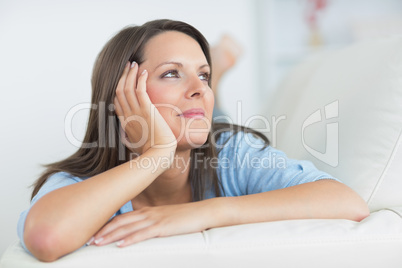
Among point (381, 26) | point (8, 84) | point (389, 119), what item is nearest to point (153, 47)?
point (389, 119)

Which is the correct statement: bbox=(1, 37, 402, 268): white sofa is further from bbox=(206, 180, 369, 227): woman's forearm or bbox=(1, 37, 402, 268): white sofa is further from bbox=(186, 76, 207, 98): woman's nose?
bbox=(186, 76, 207, 98): woman's nose

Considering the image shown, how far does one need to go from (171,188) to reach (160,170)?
0.37 m

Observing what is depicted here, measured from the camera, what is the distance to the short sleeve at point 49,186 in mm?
898

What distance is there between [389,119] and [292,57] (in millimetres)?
2516

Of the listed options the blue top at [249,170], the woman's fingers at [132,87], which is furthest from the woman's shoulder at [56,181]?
the woman's fingers at [132,87]

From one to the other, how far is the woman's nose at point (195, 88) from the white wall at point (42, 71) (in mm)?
1521

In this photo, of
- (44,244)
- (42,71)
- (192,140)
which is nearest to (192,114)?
(192,140)

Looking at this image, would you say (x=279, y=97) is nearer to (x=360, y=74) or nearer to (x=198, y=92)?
(x=360, y=74)

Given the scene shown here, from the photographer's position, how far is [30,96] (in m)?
2.75

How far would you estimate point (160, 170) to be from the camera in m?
1.02

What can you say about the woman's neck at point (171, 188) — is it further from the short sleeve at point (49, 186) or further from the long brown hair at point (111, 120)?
the short sleeve at point (49, 186)

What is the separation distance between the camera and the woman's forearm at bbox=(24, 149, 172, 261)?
→ 81cm

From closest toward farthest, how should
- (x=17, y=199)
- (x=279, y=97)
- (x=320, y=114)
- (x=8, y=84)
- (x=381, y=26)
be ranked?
(x=320, y=114)
(x=279, y=97)
(x=17, y=199)
(x=8, y=84)
(x=381, y=26)

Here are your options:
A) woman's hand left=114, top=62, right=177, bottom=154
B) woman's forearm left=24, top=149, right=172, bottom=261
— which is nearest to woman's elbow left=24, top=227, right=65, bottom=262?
woman's forearm left=24, top=149, right=172, bottom=261
